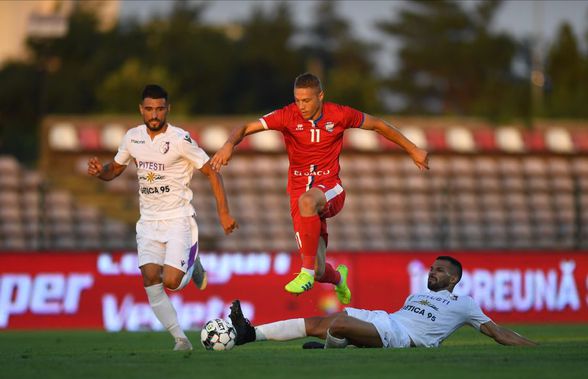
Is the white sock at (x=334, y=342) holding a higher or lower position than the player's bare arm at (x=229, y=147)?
lower

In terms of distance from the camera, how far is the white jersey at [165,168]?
38.2 feet

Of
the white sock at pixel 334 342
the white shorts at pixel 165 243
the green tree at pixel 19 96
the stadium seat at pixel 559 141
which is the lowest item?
the white sock at pixel 334 342

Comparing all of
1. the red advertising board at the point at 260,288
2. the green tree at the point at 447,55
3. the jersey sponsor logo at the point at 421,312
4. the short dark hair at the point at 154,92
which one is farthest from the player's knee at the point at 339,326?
the green tree at the point at 447,55

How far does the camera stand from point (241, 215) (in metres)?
23.6

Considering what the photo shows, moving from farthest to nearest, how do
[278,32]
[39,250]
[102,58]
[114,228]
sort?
[278,32] < [102,58] < [114,228] < [39,250]

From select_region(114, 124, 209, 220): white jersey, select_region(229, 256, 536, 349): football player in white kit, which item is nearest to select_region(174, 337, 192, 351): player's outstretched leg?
select_region(229, 256, 536, 349): football player in white kit

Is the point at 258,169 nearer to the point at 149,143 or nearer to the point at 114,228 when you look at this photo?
the point at 114,228

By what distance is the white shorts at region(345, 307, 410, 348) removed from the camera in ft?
35.8

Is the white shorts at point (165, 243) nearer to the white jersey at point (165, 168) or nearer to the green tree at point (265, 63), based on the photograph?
the white jersey at point (165, 168)

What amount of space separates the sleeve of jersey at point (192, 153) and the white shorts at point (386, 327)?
6.27ft

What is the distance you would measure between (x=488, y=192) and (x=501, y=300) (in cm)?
606

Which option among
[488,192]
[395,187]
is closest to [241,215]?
[395,187]

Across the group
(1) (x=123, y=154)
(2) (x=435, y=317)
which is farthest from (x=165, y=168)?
(2) (x=435, y=317)

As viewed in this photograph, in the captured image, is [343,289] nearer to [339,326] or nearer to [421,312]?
[421,312]
